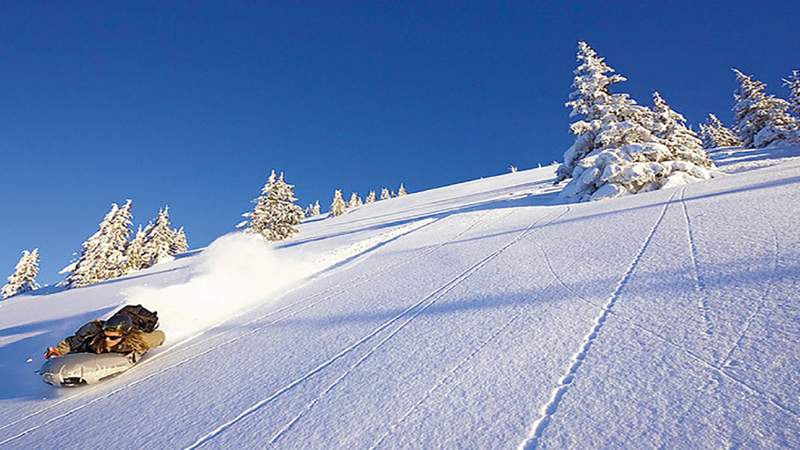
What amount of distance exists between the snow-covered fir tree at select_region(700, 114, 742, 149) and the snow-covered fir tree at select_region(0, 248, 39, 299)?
80595 mm

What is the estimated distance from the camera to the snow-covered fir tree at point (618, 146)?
16.1 m

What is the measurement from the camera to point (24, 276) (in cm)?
3922

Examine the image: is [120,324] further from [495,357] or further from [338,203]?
[338,203]

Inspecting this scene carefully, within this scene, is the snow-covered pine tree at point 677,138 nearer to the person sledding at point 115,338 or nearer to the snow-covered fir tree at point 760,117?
the snow-covered fir tree at point 760,117

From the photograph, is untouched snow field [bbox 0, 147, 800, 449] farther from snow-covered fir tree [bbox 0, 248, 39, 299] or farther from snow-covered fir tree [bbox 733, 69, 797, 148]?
snow-covered fir tree [bbox 0, 248, 39, 299]

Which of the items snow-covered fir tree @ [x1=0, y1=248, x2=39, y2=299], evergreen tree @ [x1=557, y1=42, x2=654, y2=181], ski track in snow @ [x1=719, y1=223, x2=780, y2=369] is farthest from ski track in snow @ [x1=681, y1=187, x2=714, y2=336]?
snow-covered fir tree @ [x1=0, y1=248, x2=39, y2=299]

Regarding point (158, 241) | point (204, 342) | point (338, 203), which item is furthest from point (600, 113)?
point (338, 203)

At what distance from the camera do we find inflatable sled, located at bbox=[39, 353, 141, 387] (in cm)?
526

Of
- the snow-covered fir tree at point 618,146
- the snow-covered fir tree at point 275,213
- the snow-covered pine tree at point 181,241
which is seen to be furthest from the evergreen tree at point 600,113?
the snow-covered pine tree at point 181,241

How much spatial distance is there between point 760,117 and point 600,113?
2288cm

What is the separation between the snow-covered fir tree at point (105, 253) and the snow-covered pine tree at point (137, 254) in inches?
49.4

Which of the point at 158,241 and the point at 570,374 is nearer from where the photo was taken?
the point at 570,374

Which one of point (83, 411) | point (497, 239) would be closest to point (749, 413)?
point (83, 411)

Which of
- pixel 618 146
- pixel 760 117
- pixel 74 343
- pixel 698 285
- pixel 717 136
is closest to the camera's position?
pixel 698 285
